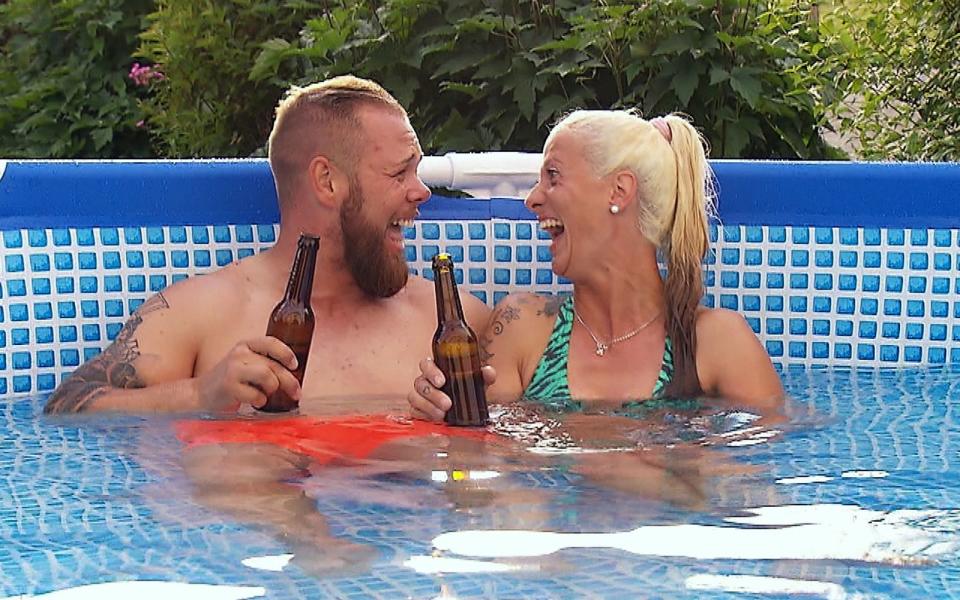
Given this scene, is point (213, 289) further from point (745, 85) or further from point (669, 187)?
point (745, 85)

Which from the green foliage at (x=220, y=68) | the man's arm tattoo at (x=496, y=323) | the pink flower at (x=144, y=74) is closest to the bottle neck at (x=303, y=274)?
the man's arm tattoo at (x=496, y=323)

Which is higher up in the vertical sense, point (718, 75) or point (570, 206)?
point (718, 75)

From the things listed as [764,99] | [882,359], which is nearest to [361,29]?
[764,99]

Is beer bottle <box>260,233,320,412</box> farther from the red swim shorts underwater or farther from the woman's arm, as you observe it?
the woman's arm

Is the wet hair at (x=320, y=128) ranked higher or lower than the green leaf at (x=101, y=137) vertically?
lower

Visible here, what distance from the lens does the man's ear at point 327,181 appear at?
3781 millimetres

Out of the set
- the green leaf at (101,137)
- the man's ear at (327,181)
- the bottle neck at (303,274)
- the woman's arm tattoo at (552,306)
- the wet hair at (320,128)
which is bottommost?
the woman's arm tattoo at (552,306)

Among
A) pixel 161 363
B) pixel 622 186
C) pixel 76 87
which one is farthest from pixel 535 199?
pixel 76 87

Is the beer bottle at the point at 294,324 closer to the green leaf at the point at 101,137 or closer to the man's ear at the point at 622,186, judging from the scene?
the man's ear at the point at 622,186

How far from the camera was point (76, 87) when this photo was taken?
7.91 m

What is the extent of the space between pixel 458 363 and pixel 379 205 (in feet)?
2.13

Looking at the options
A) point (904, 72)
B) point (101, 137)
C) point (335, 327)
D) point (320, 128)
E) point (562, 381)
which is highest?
point (904, 72)

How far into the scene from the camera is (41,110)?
7.96 meters

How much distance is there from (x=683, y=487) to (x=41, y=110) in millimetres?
5850
